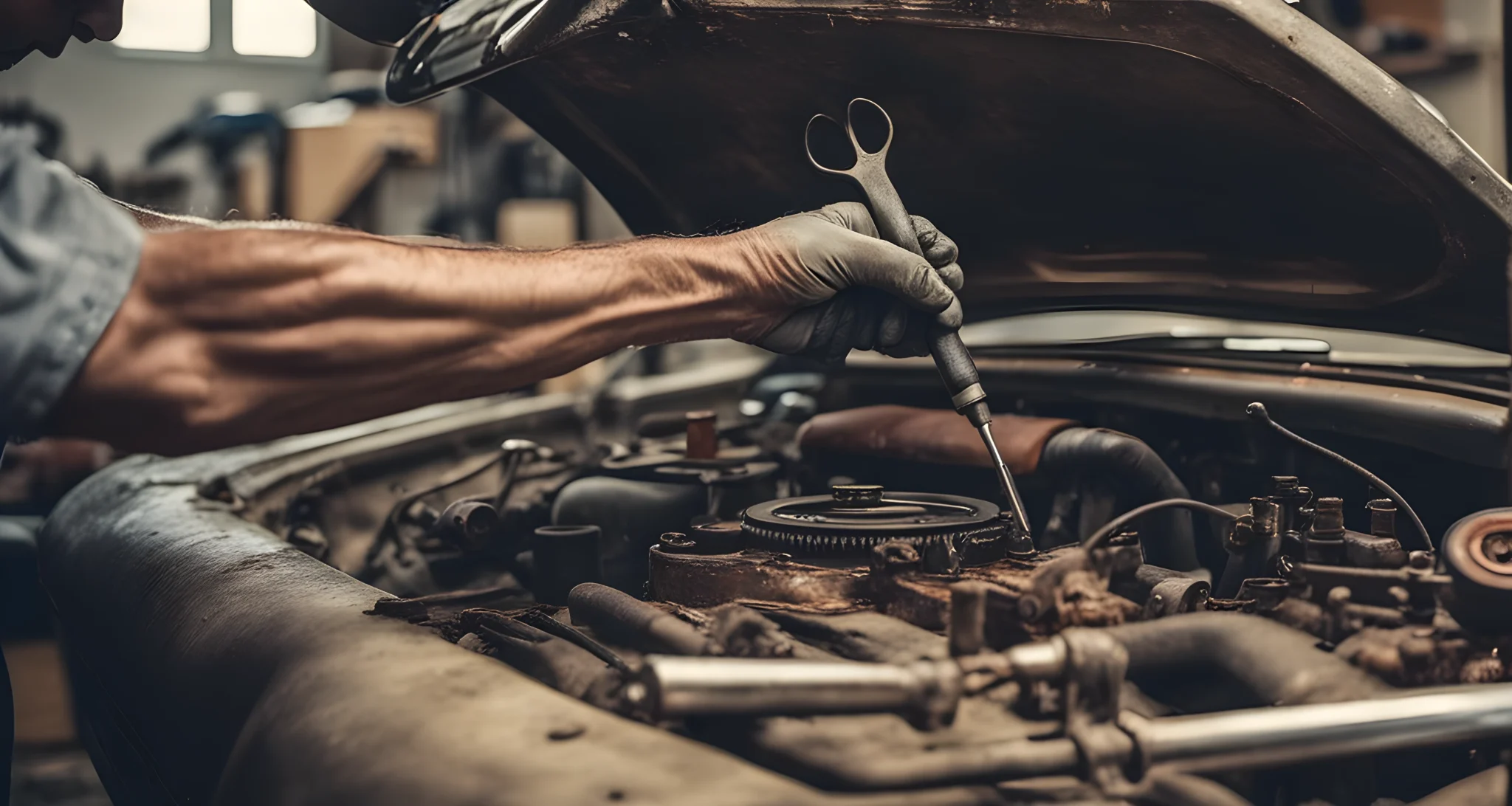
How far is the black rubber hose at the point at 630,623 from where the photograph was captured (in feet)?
3.26

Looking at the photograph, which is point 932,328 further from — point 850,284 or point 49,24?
point 49,24

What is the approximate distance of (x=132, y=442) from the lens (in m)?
0.93

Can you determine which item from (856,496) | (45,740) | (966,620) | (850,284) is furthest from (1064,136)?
(45,740)

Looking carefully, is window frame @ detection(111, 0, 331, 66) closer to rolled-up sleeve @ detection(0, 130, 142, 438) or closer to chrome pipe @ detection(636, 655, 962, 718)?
rolled-up sleeve @ detection(0, 130, 142, 438)

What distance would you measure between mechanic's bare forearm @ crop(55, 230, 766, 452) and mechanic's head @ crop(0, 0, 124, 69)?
0.53 m

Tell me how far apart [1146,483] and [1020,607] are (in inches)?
23.4

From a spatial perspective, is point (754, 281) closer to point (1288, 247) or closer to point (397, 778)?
point (397, 778)

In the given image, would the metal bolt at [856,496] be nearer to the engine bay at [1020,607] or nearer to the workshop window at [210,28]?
the engine bay at [1020,607]

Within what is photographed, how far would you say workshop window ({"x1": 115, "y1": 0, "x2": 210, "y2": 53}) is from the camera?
890 cm

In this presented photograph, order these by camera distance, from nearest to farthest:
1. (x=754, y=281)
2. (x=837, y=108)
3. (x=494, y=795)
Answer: (x=494, y=795), (x=754, y=281), (x=837, y=108)

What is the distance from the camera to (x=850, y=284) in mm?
1283

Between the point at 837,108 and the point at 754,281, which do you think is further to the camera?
the point at 837,108

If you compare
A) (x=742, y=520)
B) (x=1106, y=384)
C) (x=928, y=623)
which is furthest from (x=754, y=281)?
(x=1106, y=384)

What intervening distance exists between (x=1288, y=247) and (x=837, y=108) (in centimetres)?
61
